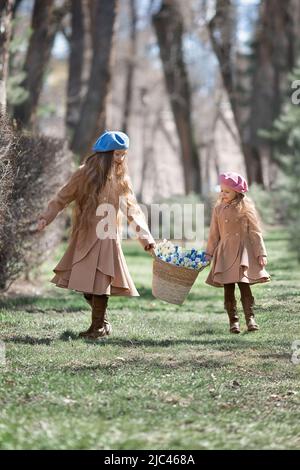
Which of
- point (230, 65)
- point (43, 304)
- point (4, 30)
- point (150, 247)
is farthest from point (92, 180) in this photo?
point (230, 65)

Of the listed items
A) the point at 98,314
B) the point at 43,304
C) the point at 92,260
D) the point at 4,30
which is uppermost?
the point at 4,30

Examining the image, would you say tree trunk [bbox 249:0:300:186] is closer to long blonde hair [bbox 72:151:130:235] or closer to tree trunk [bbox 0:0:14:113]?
tree trunk [bbox 0:0:14:113]

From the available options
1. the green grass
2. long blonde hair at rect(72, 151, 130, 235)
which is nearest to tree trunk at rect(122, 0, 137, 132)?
the green grass

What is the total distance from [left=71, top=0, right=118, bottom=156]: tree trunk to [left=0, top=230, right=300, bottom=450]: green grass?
787cm

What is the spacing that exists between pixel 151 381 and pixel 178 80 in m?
24.8

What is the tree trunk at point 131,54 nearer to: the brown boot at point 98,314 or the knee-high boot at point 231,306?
the knee-high boot at point 231,306

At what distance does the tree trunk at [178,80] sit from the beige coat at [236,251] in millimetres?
21230

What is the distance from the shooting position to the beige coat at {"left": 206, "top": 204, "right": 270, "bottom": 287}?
8773mm

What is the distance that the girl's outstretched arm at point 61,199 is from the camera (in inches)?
332

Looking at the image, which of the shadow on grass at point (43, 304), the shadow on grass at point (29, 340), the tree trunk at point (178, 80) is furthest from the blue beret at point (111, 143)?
the tree trunk at point (178, 80)

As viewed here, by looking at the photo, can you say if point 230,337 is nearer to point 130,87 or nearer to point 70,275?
point 70,275

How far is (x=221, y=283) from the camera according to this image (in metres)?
8.84

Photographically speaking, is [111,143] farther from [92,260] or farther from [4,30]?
[4,30]

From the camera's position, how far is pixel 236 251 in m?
8.84
